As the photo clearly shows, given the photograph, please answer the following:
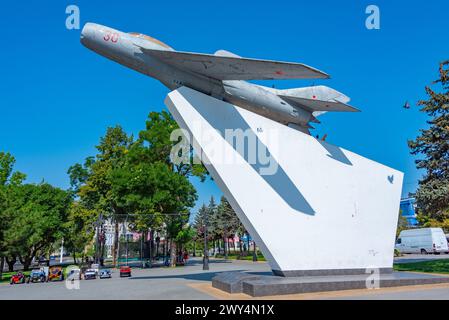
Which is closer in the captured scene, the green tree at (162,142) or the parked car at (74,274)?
the parked car at (74,274)

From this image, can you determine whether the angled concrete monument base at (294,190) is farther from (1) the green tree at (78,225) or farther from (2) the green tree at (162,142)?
(1) the green tree at (78,225)

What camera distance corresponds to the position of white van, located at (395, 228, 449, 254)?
39406 millimetres

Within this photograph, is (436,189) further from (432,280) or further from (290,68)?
(290,68)

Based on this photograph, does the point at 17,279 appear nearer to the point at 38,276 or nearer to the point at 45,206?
the point at 38,276

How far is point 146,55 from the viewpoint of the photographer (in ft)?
41.9

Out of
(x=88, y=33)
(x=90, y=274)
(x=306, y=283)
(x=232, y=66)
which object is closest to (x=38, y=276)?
(x=90, y=274)

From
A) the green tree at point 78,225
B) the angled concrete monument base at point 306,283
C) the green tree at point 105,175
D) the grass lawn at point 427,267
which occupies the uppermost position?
the green tree at point 105,175

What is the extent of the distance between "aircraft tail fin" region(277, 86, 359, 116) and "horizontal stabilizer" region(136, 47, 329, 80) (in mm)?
3020

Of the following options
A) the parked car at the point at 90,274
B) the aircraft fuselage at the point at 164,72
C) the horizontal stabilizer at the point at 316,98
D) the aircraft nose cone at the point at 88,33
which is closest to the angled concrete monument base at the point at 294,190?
the aircraft fuselage at the point at 164,72

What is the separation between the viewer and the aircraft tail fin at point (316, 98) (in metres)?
14.6

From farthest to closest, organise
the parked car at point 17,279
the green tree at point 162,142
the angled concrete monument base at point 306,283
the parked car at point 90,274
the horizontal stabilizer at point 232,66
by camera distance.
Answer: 1. the green tree at point 162,142
2. the parked car at point 90,274
3. the parked car at point 17,279
4. the horizontal stabilizer at point 232,66
5. the angled concrete monument base at point 306,283

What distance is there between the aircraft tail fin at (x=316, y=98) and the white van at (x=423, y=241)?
109ft

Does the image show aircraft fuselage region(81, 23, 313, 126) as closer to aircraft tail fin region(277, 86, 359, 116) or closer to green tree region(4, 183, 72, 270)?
aircraft tail fin region(277, 86, 359, 116)
